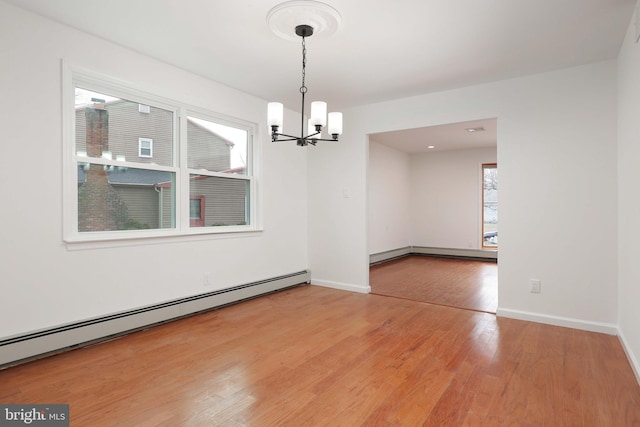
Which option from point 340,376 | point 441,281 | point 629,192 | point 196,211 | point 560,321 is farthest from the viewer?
point 441,281

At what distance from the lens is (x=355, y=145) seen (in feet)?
15.5

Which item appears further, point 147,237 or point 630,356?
point 147,237

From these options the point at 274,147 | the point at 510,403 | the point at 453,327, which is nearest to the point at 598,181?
the point at 453,327

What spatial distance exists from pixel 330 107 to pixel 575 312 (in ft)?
11.9

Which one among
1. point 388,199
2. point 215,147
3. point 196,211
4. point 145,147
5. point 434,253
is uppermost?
point 215,147

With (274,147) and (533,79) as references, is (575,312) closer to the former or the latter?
(533,79)

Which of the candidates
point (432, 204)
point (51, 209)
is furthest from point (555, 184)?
point (432, 204)

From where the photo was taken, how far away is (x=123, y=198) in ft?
10.3

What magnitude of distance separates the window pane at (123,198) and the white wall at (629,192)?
388 centimetres

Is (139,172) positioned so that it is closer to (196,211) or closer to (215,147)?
(196,211)

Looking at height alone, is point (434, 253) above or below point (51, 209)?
below

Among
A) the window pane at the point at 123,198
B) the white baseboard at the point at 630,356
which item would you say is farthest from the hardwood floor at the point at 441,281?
the window pane at the point at 123,198

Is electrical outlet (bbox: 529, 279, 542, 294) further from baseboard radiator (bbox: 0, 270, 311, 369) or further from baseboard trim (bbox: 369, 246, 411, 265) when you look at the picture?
baseboard trim (bbox: 369, 246, 411, 265)

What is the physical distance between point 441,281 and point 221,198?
11.6ft
